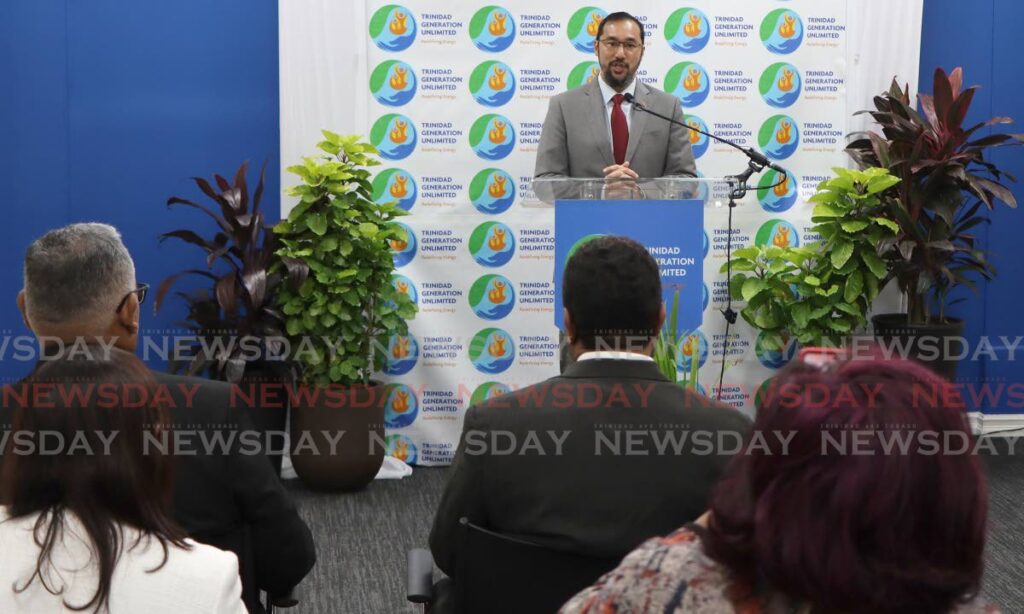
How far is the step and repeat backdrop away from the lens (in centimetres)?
581

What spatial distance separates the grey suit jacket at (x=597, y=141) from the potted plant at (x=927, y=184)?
1102 millimetres

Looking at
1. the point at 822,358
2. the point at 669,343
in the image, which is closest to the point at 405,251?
the point at 669,343

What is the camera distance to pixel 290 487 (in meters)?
5.54

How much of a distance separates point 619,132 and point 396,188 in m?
1.20

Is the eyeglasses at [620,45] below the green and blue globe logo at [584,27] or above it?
below

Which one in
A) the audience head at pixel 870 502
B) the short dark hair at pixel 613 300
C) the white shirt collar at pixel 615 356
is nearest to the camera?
the audience head at pixel 870 502

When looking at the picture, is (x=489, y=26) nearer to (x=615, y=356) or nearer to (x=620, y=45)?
(x=620, y=45)

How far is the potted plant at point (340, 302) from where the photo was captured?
17.2 feet

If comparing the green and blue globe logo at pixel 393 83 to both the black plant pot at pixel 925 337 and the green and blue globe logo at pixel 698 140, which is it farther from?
the black plant pot at pixel 925 337

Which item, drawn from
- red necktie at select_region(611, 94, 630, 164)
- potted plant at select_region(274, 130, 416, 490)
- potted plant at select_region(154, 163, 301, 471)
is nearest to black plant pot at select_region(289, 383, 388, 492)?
potted plant at select_region(274, 130, 416, 490)

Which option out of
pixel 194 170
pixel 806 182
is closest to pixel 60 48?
pixel 194 170

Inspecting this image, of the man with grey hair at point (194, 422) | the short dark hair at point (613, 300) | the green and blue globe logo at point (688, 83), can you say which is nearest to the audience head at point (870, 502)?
the short dark hair at point (613, 300)

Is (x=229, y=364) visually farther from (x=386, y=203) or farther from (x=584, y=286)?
(x=584, y=286)

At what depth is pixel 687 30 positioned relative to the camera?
5.94 metres
